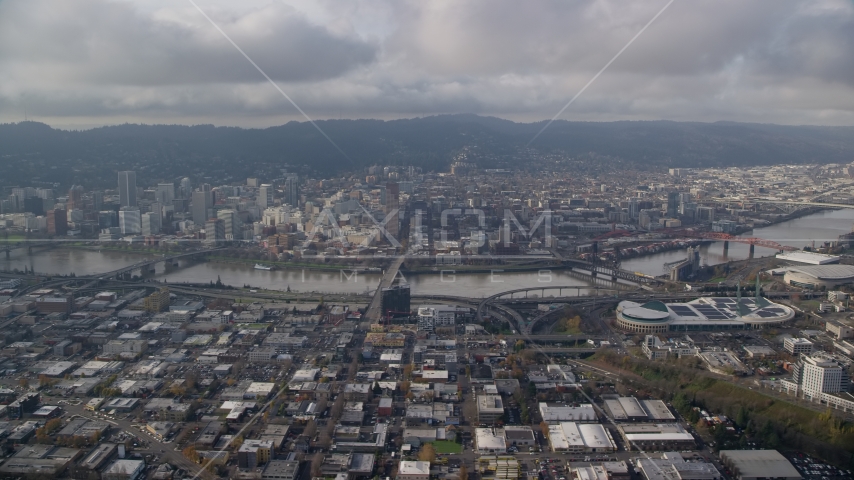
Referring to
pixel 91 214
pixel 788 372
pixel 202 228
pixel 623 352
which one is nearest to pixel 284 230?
pixel 202 228

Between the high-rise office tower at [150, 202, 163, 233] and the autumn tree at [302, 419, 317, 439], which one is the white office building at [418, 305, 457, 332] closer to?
the autumn tree at [302, 419, 317, 439]

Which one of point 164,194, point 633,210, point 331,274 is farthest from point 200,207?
point 633,210

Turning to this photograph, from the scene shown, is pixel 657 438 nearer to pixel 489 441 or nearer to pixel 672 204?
pixel 489 441

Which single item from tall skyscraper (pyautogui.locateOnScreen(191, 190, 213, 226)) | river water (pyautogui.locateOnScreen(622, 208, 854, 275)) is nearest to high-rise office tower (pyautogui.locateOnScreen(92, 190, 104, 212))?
tall skyscraper (pyautogui.locateOnScreen(191, 190, 213, 226))

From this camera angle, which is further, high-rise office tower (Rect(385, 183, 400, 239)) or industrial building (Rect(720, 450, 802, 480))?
high-rise office tower (Rect(385, 183, 400, 239))

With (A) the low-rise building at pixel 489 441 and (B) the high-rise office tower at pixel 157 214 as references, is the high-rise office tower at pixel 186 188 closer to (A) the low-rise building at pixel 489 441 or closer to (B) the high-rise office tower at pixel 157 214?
(B) the high-rise office tower at pixel 157 214

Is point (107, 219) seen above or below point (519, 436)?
above

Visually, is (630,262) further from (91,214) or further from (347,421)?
(91,214)
